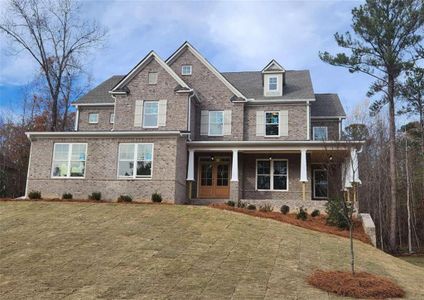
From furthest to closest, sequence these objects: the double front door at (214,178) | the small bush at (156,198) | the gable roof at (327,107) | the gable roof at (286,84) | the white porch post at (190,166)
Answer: the gable roof at (327,107)
the gable roof at (286,84)
the double front door at (214,178)
the white porch post at (190,166)
the small bush at (156,198)

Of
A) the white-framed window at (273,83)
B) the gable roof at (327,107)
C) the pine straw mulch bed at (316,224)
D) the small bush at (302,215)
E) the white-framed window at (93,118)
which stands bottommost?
the pine straw mulch bed at (316,224)

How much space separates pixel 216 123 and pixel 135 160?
615 centimetres

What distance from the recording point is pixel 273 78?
27906mm

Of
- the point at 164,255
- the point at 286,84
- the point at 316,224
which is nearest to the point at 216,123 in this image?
the point at 286,84

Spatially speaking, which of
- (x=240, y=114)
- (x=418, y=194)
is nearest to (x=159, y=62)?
(x=240, y=114)

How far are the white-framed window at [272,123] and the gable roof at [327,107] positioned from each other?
2588 mm

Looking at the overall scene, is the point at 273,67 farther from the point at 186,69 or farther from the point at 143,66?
the point at 143,66

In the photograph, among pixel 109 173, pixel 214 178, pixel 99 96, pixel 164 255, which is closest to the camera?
pixel 164 255

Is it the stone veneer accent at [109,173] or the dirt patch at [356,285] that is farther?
the stone veneer accent at [109,173]

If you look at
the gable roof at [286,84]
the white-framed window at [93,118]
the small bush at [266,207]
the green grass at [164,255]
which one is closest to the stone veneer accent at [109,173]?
the green grass at [164,255]

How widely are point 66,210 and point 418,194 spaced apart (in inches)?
963

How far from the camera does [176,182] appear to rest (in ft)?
73.5

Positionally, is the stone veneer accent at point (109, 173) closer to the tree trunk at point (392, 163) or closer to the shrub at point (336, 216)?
the shrub at point (336, 216)

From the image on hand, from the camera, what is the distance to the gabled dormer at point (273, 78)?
27641 mm
